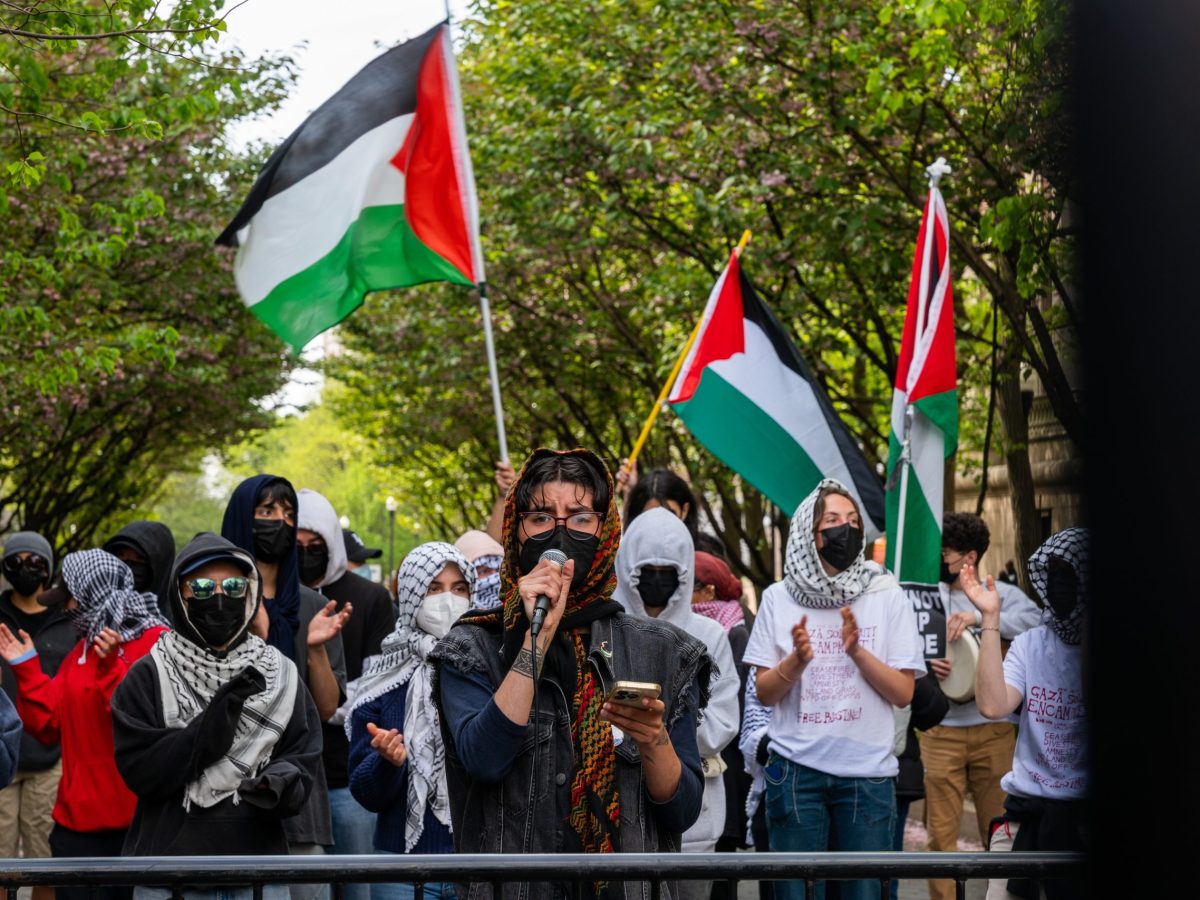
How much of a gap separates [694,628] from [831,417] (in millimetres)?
3396

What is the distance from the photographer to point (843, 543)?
6473 millimetres

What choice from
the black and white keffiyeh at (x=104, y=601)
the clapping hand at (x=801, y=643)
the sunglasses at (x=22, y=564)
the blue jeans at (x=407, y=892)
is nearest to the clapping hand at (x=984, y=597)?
the clapping hand at (x=801, y=643)

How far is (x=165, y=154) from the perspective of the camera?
1973 centimetres

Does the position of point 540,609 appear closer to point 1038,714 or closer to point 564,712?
point 564,712

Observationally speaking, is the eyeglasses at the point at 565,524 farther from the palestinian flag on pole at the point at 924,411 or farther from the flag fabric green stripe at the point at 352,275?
the flag fabric green stripe at the point at 352,275

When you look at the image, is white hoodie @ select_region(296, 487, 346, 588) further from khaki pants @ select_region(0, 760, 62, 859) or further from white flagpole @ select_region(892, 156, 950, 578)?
white flagpole @ select_region(892, 156, 950, 578)

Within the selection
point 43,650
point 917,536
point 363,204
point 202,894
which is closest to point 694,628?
point 917,536

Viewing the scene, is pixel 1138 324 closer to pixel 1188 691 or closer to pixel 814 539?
pixel 1188 691

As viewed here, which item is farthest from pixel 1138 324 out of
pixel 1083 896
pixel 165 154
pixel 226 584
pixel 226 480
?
pixel 226 480

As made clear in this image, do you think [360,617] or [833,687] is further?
[360,617]

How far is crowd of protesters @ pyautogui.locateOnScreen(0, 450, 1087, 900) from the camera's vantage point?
3631 millimetres

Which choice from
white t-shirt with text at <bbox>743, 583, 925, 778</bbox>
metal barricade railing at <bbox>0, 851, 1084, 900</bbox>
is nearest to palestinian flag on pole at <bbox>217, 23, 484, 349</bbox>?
white t-shirt with text at <bbox>743, 583, 925, 778</bbox>

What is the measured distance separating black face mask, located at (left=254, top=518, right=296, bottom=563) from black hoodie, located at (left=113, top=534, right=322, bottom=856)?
1.45 meters

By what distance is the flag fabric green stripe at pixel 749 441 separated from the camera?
9492 mm
